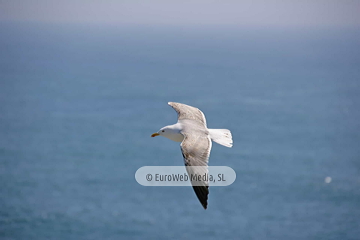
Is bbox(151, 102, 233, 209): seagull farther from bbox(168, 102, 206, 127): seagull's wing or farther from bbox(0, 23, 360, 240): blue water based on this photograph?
bbox(0, 23, 360, 240): blue water

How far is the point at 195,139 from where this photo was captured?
30.3 ft

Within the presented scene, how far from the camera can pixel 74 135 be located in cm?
13988

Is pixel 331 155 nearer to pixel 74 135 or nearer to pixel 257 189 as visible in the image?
pixel 257 189

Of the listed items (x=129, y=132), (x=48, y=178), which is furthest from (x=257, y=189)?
(x=48, y=178)

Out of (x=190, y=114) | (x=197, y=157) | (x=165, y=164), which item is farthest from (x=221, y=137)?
(x=165, y=164)

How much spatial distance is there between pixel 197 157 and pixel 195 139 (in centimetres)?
85

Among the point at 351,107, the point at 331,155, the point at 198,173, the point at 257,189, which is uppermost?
the point at 351,107

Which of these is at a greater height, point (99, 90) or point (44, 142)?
point (99, 90)

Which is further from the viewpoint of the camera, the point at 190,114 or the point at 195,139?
the point at 190,114

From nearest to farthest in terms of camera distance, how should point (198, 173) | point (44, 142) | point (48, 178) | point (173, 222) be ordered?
1. point (198, 173)
2. point (173, 222)
3. point (48, 178)
4. point (44, 142)

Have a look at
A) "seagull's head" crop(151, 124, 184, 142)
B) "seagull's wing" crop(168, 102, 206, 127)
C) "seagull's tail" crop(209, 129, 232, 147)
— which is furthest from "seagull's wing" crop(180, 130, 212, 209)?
"seagull's wing" crop(168, 102, 206, 127)

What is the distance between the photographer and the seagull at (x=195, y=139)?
741cm

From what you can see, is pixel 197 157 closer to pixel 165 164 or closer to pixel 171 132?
pixel 171 132

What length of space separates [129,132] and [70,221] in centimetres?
4198
